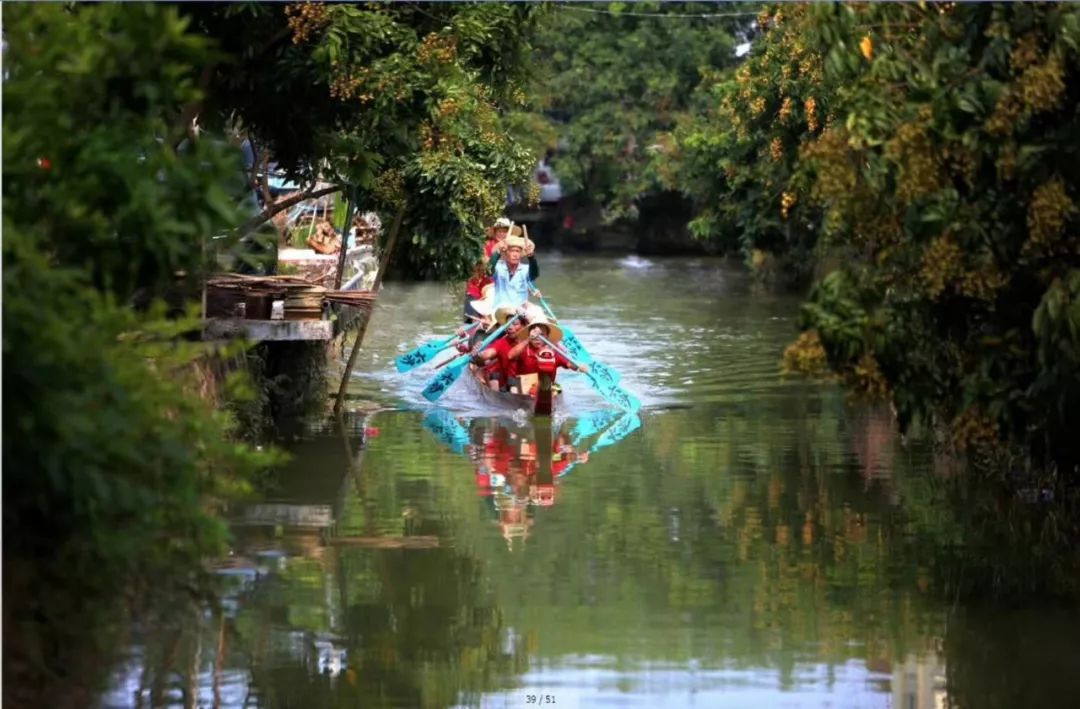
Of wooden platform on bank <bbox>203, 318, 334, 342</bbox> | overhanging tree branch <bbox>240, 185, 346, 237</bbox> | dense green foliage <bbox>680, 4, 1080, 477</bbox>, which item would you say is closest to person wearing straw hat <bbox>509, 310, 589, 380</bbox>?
wooden platform on bank <bbox>203, 318, 334, 342</bbox>

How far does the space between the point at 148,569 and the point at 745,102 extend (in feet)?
58.1

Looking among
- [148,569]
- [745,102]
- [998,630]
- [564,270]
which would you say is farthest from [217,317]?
[564,270]

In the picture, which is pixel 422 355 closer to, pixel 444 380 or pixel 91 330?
pixel 444 380

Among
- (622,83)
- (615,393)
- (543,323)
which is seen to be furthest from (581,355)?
(622,83)

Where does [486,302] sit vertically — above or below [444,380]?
above

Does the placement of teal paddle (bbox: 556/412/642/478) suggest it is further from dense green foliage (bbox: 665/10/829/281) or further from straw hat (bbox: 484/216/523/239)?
dense green foliage (bbox: 665/10/829/281)

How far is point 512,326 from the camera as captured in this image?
723 inches

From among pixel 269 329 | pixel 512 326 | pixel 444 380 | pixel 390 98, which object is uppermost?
pixel 390 98

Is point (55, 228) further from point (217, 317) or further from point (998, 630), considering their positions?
point (217, 317)

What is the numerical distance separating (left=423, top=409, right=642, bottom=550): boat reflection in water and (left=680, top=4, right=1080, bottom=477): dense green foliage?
3.83 m

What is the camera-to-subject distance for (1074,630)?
1005 centimetres

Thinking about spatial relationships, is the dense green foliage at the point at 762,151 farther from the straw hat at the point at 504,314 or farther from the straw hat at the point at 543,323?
the straw hat at the point at 504,314

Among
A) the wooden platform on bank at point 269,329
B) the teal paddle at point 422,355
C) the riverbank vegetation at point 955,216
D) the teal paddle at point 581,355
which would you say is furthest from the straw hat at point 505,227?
the riverbank vegetation at point 955,216

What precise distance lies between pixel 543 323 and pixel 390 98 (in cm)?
538
